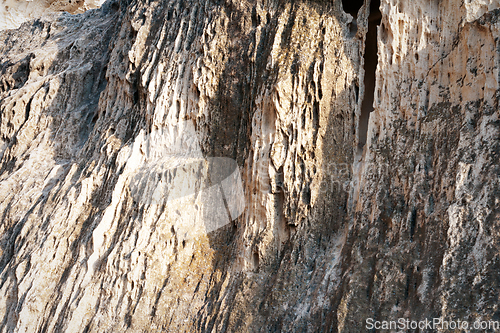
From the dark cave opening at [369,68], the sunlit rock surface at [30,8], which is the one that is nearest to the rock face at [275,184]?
the dark cave opening at [369,68]

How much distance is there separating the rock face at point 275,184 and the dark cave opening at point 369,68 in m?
0.06

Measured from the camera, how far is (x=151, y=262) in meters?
13.6

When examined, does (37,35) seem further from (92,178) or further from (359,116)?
(359,116)

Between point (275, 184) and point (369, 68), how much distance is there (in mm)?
5414

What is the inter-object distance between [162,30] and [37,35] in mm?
11774

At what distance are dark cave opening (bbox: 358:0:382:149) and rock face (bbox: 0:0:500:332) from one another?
6 centimetres

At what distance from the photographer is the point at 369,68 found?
49.7 ft

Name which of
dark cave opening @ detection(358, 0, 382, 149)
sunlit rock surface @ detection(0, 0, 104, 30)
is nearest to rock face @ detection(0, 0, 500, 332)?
dark cave opening @ detection(358, 0, 382, 149)

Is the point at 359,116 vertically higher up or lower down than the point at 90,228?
higher up

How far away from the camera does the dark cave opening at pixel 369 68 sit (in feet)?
46.9

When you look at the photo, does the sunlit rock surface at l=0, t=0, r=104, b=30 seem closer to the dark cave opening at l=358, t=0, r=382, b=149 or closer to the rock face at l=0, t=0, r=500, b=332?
the rock face at l=0, t=0, r=500, b=332

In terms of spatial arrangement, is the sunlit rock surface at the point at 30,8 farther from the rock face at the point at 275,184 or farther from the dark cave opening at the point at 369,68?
the dark cave opening at the point at 369,68

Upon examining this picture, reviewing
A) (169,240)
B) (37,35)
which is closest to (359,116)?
(169,240)

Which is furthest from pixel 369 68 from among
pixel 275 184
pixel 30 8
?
pixel 30 8
